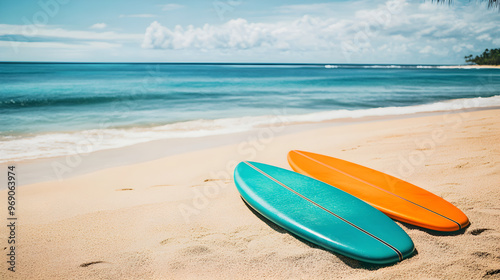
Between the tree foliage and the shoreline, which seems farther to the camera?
the tree foliage

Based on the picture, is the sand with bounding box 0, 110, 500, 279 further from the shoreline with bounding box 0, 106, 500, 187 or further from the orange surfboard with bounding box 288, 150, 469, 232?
the shoreline with bounding box 0, 106, 500, 187

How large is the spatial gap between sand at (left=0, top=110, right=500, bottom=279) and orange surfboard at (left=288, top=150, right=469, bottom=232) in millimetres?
83

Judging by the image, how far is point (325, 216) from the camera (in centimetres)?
205

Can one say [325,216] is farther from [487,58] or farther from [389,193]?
[487,58]

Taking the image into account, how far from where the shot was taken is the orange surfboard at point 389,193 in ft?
6.70

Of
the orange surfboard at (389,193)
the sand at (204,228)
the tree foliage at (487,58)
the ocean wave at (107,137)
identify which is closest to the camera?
the sand at (204,228)

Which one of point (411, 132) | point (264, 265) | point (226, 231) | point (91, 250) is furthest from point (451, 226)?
point (411, 132)

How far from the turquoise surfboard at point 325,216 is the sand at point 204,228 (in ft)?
0.26

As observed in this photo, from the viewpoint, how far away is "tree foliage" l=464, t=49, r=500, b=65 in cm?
6709

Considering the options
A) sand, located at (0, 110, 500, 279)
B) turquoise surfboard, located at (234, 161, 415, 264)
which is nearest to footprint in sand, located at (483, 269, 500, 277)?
sand, located at (0, 110, 500, 279)

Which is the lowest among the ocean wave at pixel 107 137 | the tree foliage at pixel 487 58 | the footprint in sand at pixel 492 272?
the footprint in sand at pixel 492 272

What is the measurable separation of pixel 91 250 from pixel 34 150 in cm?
385

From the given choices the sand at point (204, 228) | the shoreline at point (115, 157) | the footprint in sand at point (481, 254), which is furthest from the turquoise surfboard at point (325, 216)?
the shoreline at point (115, 157)

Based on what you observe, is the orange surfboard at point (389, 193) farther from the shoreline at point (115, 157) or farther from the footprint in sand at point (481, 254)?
the shoreline at point (115, 157)
